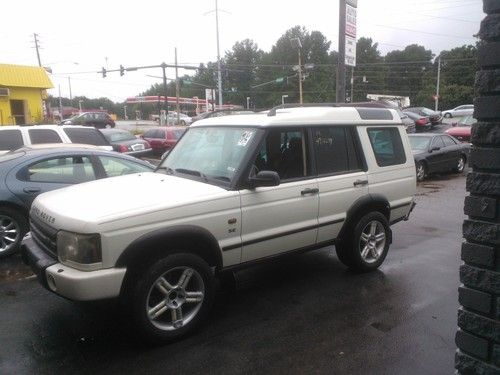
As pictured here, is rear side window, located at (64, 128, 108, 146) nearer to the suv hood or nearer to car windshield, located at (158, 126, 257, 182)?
car windshield, located at (158, 126, 257, 182)

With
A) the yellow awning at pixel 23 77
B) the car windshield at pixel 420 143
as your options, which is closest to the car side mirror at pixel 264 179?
the car windshield at pixel 420 143

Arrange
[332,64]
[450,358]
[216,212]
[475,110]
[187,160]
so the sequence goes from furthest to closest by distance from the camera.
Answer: [332,64], [187,160], [216,212], [450,358], [475,110]

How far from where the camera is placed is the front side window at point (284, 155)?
4406 mm

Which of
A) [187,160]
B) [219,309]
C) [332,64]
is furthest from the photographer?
[332,64]

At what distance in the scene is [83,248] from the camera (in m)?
3.33

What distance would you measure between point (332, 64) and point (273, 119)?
92611 millimetres

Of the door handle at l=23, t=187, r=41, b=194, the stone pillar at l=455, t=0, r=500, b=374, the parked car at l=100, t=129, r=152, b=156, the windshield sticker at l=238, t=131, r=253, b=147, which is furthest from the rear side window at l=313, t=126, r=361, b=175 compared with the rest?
the parked car at l=100, t=129, r=152, b=156

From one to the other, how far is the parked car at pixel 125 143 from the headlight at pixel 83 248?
1189cm

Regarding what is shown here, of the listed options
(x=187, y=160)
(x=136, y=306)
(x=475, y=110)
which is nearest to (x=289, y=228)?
(x=187, y=160)

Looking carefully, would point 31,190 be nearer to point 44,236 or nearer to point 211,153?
point 44,236

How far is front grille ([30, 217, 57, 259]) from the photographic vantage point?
364cm

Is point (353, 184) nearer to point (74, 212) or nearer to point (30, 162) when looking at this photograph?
point (74, 212)

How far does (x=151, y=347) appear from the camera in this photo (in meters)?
3.64

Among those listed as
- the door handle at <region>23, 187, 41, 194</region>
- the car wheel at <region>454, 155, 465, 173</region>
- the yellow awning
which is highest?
the yellow awning
